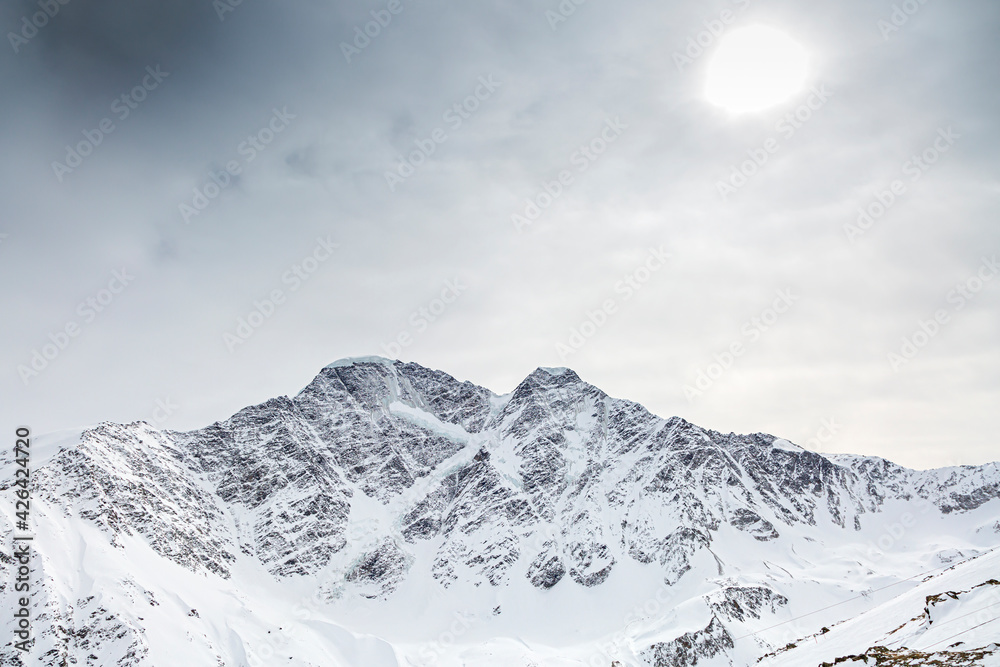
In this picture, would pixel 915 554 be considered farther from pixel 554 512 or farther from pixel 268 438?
pixel 268 438

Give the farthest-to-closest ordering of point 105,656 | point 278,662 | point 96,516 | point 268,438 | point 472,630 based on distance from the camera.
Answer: point 268,438, point 472,630, point 96,516, point 278,662, point 105,656

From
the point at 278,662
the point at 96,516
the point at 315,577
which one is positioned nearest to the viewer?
the point at 278,662

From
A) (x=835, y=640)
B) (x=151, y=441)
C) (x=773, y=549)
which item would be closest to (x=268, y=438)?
(x=151, y=441)

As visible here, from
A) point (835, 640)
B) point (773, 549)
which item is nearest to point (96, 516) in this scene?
point (835, 640)

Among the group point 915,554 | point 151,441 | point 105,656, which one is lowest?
point 915,554

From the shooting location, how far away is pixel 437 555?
167m

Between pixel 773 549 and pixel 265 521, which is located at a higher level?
pixel 265 521

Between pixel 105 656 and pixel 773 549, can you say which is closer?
pixel 105 656

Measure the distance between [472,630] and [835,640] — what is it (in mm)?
136878

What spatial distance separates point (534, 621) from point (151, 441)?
399 ft

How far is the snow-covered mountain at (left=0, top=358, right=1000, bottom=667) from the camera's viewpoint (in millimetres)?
105250

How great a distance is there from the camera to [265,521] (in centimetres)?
16488

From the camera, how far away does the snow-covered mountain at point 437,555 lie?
105250mm

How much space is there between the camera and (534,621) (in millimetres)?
140375
